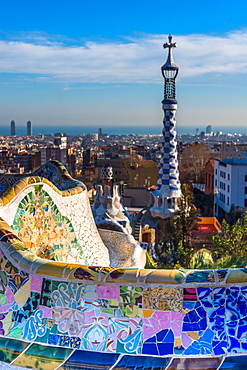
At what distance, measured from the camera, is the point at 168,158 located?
10172 millimetres

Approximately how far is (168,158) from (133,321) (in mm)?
8212

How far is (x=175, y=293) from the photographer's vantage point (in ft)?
6.70

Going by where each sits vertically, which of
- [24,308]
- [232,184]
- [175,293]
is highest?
[175,293]

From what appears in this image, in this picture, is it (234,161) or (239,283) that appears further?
(234,161)

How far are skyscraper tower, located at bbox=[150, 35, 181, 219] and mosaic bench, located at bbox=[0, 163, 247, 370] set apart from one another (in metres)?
8.10

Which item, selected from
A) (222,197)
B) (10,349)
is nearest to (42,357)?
(10,349)

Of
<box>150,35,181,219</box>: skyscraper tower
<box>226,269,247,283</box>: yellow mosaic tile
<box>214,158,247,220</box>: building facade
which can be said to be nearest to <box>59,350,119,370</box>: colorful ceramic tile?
<box>226,269,247,283</box>: yellow mosaic tile

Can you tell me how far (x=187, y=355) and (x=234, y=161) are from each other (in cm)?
1725

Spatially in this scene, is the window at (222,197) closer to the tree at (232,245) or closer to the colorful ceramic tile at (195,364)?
the tree at (232,245)

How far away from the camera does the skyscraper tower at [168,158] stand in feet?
33.0

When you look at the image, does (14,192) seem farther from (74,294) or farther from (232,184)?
(232,184)

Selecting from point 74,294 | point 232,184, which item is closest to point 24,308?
point 74,294

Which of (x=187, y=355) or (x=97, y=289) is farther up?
(x=97, y=289)

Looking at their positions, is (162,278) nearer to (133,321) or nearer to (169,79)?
(133,321)
